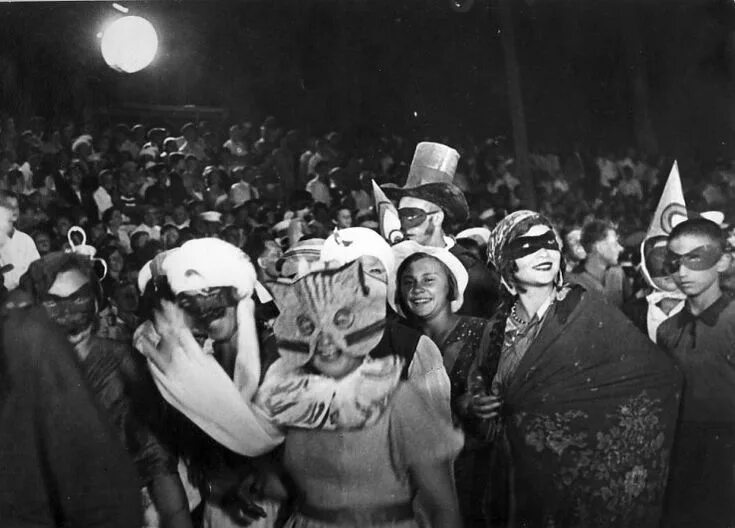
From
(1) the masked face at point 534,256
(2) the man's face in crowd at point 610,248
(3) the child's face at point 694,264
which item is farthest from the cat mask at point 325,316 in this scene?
(3) the child's face at point 694,264

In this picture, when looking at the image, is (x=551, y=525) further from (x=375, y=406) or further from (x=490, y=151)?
(x=490, y=151)

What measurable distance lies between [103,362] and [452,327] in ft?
4.39

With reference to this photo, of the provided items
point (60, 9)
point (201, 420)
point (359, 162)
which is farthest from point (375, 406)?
point (60, 9)

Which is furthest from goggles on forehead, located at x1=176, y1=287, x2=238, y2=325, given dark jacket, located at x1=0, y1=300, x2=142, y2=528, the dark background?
the dark background

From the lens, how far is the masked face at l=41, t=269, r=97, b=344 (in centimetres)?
371

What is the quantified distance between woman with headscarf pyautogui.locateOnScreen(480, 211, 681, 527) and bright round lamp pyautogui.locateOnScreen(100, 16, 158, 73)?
5.01ft

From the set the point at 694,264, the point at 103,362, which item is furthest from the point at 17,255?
the point at 694,264

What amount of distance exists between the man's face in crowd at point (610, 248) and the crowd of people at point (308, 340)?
22 millimetres

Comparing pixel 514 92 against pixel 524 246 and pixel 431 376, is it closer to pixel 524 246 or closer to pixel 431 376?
pixel 524 246

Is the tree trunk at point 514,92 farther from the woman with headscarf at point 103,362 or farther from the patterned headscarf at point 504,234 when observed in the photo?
the woman with headscarf at point 103,362

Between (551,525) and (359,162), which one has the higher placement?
(359,162)

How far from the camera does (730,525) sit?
402cm

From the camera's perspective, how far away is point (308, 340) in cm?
372

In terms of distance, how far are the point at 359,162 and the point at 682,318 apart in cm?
143
